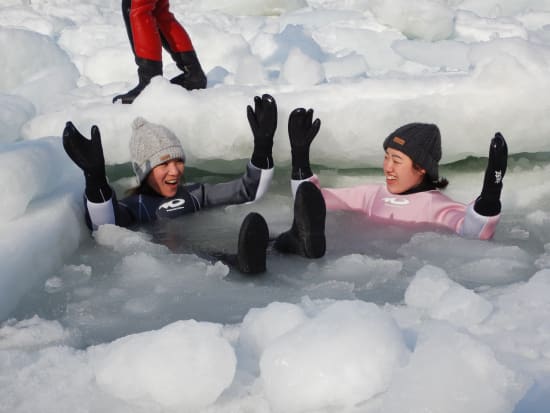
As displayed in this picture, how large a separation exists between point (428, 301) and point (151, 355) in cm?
76

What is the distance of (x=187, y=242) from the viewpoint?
9.18 feet

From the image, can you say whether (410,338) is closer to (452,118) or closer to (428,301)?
(428,301)

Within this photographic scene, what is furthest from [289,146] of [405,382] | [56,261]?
[405,382]

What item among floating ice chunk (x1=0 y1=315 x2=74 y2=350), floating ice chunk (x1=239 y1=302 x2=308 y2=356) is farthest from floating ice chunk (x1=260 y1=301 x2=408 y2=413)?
floating ice chunk (x1=0 y1=315 x2=74 y2=350)

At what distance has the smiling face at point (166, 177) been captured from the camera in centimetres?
297

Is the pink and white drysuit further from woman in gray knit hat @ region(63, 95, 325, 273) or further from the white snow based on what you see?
woman in gray knit hat @ region(63, 95, 325, 273)

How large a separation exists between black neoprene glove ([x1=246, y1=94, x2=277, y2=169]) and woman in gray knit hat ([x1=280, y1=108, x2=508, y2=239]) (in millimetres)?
93

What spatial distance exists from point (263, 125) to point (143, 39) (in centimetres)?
97

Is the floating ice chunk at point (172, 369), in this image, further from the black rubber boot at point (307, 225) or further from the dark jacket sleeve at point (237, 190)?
the dark jacket sleeve at point (237, 190)

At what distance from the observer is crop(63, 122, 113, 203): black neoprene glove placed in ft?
8.42

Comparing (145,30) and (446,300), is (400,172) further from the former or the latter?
(145,30)

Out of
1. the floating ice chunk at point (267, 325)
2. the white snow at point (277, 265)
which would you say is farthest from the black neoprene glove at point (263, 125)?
the floating ice chunk at point (267, 325)

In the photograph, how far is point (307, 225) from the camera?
2451mm

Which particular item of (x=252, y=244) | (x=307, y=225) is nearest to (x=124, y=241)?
(x=252, y=244)
